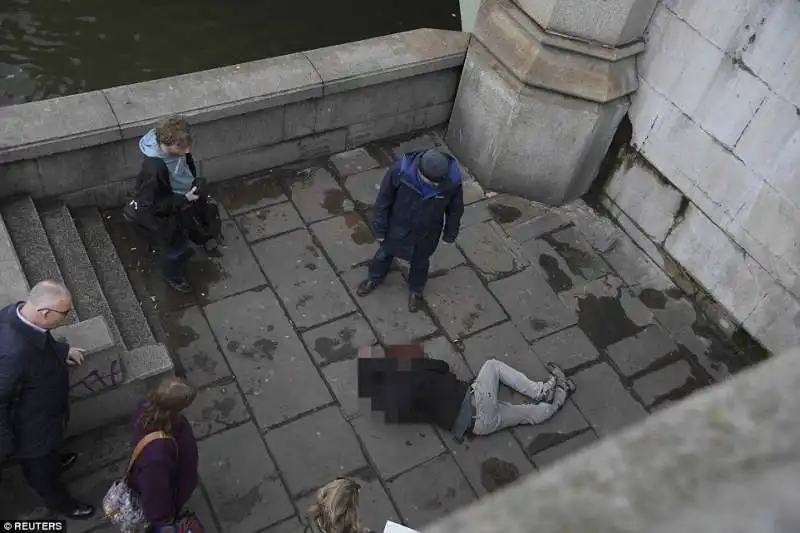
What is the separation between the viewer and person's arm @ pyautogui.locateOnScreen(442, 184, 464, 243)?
4.89 m

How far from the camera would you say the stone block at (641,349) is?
5562 millimetres

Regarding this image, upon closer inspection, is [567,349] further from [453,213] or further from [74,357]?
[74,357]

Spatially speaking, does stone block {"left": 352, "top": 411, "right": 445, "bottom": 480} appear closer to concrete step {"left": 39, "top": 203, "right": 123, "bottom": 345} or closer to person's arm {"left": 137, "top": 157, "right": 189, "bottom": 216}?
concrete step {"left": 39, "top": 203, "right": 123, "bottom": 345}

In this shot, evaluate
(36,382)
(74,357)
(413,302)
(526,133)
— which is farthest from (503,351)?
(36,382)

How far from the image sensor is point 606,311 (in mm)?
5871

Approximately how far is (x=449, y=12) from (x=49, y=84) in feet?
16.7

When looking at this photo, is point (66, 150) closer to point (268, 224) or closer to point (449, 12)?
point (268, 224)

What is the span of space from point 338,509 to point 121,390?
179 centimetres

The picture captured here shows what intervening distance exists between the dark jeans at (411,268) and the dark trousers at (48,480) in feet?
8.02

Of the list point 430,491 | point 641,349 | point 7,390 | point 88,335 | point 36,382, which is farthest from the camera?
point 641,349

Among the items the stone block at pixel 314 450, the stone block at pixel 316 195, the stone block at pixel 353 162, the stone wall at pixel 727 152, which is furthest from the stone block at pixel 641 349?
the stone block at pixel 353 162

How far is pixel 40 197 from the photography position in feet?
17.2

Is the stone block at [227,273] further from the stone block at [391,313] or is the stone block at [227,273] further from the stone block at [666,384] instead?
the stone block at [666,384]

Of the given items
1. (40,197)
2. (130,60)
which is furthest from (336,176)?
(130,60)
